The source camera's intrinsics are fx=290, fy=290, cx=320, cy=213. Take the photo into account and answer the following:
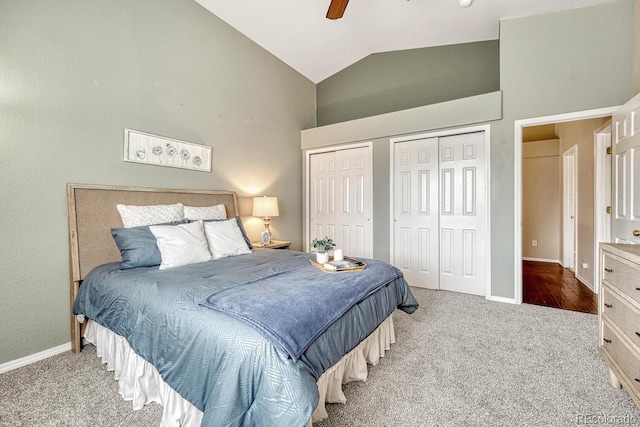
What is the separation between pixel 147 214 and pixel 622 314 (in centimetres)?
335

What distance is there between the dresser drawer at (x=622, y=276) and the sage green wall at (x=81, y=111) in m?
3.53

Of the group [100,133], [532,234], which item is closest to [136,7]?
[100,133]

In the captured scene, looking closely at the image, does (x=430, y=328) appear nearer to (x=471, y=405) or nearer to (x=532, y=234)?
(x=471, y=405)

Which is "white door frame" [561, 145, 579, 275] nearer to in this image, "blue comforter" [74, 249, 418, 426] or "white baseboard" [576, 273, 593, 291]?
"white baseboard" [576, 273, 593, 291]

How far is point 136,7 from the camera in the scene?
271cm

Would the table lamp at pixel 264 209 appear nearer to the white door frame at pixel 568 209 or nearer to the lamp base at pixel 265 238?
the lamp base at pixel 265 238

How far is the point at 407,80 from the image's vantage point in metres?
4.37

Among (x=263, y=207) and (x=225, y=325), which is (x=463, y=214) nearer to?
(x=263, y=207)

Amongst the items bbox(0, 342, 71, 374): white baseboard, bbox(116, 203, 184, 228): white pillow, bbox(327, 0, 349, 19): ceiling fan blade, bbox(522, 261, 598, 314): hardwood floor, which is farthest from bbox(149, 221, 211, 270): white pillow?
bbox(522, 261, 598, 314): hardwood floor

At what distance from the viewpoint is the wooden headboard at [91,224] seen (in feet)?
7.47

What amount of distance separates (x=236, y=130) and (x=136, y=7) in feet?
4.88

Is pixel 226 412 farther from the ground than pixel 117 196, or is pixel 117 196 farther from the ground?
pixel 117 196

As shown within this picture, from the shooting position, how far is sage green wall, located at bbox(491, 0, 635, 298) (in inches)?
111

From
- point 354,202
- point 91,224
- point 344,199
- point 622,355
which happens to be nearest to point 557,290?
point 622,355
